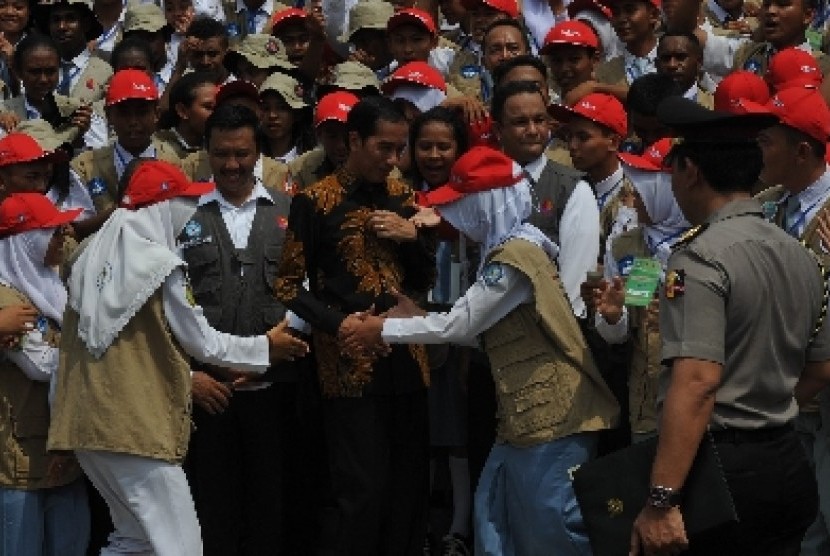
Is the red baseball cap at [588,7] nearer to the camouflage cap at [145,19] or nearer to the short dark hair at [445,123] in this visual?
the short dark hair at [445,123]

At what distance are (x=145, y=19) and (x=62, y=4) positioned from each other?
567 mm

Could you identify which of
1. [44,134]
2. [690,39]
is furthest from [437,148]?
[44,134]

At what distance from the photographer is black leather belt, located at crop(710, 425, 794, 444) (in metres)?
4.95

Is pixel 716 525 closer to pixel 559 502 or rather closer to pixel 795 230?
pixel 559 502

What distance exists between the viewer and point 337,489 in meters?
6.99

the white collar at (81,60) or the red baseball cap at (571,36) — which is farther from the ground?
Answer: the red baseball cap at (571,36)

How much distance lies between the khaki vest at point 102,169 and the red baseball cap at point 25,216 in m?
1.58

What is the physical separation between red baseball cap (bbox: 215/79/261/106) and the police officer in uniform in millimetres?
3887

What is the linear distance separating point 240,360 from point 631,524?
220 cm

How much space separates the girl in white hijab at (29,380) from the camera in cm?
691

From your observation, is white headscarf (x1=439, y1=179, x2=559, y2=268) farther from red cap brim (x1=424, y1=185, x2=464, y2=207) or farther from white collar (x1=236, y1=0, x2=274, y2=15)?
white collar (x1=236, y1=0, x2=274, y2=15)

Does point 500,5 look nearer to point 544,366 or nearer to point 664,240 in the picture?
point 664,240

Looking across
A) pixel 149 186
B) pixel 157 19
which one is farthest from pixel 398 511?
pixel 157 19

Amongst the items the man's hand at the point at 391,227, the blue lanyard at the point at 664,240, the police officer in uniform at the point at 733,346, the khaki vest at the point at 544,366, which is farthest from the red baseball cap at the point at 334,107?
the police officer in uniform at the point at 733,346
